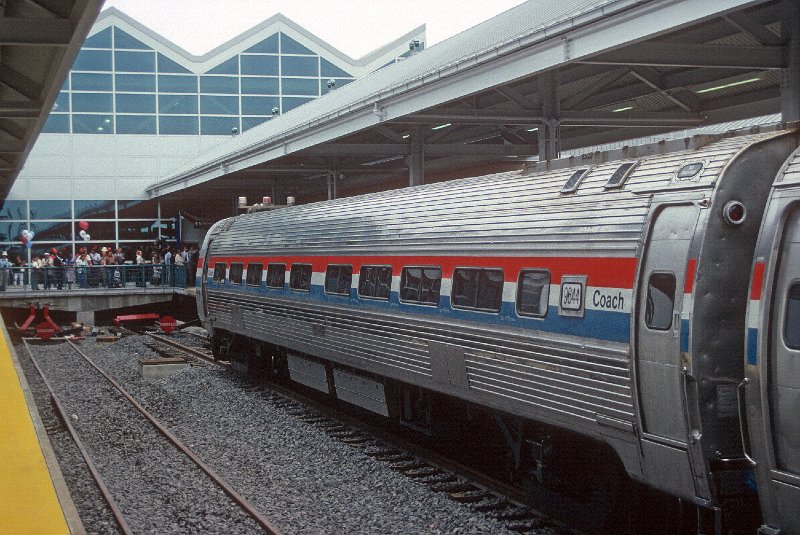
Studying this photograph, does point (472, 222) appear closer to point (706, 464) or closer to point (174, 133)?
point (706, 464)

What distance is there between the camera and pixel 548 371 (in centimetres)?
870

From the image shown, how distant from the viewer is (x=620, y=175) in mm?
8242

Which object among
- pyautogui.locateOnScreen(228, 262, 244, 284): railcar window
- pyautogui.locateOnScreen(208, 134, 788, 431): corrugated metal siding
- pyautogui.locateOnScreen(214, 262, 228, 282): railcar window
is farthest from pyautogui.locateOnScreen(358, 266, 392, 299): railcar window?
pyautogui.locateOnScreen(214, 262, 228, 282): railcar window

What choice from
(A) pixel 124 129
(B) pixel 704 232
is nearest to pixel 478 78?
(B) pixel 704 232

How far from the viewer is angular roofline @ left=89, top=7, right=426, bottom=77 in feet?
155

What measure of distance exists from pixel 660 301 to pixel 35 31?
8.87m

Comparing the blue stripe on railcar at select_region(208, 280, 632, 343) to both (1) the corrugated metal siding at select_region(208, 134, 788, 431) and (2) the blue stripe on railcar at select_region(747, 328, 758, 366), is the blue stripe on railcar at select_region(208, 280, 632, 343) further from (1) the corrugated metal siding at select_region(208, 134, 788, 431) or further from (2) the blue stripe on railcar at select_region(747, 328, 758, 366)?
(2) the blue stripe on railcar at select_region(747, 328, 758, 366)

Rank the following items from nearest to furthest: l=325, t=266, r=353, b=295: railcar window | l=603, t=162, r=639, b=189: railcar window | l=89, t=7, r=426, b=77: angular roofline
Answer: l=603, t=162, r=639, b=189: railcar window
l=325, t=266, r=353, b=295: railcar window
l=89, t=7, r=426, b=77: angular roofline

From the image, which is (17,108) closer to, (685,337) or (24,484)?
(24,484)

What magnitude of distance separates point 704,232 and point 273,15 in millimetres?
44793

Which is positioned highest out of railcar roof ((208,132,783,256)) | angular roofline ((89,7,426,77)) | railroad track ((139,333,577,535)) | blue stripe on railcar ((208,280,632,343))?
angular roofline ((89,7,426,77))

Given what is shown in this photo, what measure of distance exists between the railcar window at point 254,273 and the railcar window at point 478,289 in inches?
315

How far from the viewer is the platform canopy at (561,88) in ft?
41.6

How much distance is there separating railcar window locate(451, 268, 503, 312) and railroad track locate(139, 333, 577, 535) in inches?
78.2
